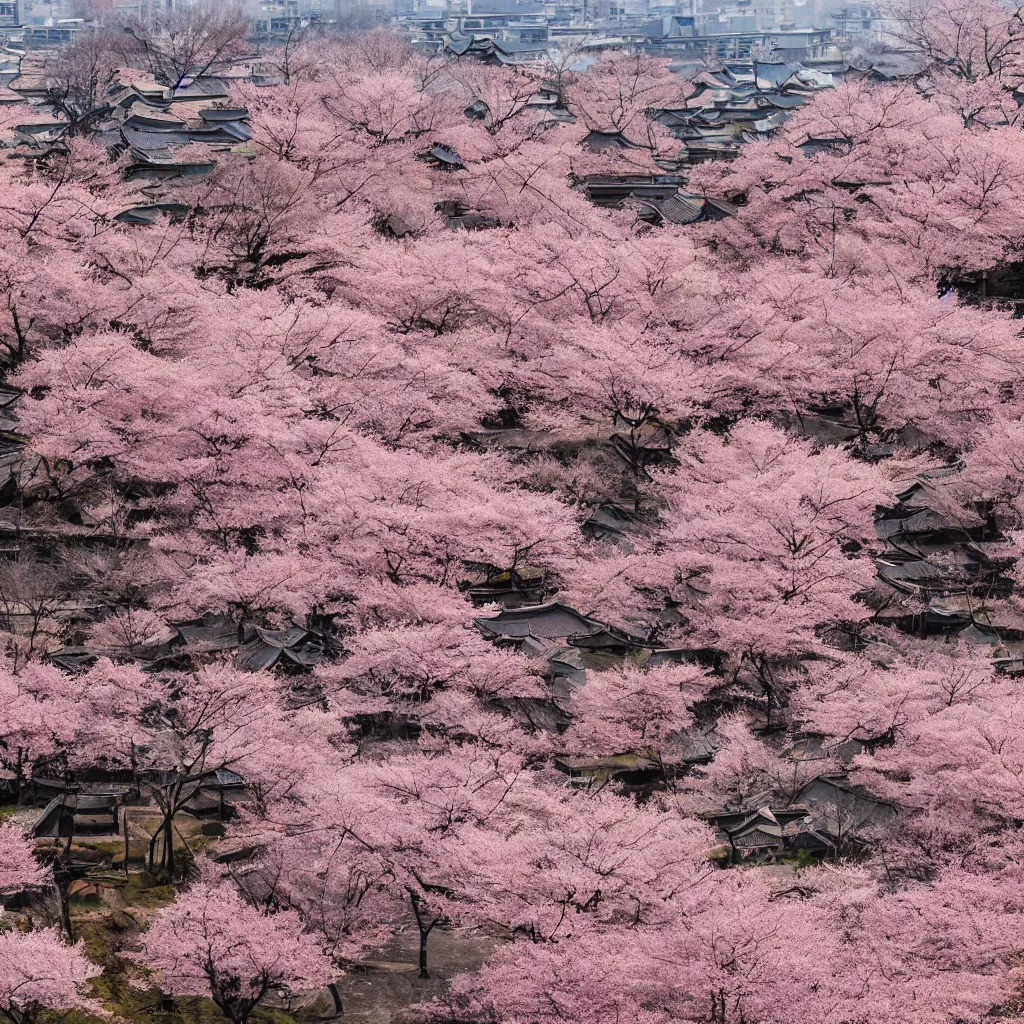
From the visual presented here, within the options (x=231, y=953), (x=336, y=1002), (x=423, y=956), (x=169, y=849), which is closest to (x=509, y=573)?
(x=169, y=849)

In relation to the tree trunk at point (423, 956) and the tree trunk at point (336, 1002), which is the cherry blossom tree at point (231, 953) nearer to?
the tree trunk at point (336, 1002)

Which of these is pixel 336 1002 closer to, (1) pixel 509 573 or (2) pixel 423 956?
(2) pixel 423 956

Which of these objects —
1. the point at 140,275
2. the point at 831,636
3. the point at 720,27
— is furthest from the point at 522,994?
the point at 720,27

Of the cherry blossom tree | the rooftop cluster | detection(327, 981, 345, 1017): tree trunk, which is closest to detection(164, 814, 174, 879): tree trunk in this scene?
the rooftop cluster

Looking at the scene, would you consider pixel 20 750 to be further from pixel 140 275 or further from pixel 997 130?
pixel 997 130

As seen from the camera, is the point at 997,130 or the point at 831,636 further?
the point at 997,130

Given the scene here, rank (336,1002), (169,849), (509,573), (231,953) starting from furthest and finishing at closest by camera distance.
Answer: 1. (509,573)
2. (169,849)
3. (336,1002)
4. (231,953)

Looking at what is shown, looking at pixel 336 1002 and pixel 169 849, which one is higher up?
pixel 169 849

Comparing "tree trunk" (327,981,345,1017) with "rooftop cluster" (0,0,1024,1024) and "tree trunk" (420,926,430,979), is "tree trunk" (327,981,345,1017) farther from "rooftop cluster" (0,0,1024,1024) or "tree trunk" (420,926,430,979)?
"tree trunk" (420,926,430,979)

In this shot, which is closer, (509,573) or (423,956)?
(423,956)
